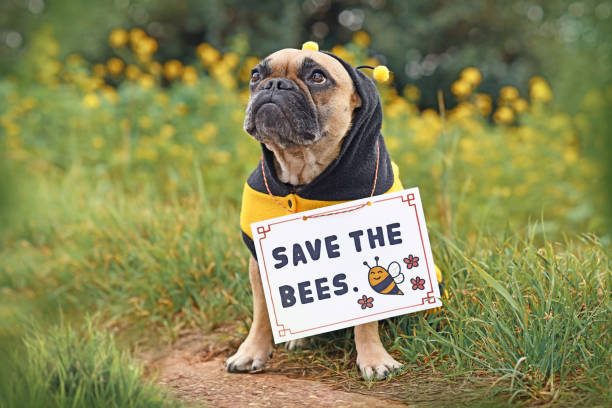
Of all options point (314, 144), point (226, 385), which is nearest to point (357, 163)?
point (314, 144)

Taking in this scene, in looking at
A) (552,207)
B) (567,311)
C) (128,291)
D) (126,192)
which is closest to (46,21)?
(567,311)

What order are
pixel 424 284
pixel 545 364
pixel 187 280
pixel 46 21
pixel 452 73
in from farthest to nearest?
1. pixel 452 73
2. pixel 187 280
3. pixel 424 284
4. pixel 545 364
5. pixel 46 21

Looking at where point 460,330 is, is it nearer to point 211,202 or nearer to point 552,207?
point 211,202

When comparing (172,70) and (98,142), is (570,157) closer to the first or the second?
(172,70)

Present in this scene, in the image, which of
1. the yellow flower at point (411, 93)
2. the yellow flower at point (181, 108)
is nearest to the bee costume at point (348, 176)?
the yellow flower at point (181, 108)

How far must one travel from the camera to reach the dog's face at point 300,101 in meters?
2.01

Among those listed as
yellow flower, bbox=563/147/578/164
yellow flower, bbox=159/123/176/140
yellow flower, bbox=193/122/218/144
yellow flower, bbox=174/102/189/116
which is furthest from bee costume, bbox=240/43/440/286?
yellow flower, bbox=174/102/189/116

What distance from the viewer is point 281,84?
204 centimetres

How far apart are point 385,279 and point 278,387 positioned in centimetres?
53

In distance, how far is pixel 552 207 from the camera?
4.78m

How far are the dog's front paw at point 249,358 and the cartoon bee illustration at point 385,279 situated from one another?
0.50 meters

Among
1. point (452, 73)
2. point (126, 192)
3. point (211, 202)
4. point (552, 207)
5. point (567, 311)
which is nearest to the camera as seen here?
point (567, 311)

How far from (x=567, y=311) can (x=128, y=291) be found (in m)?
1.99

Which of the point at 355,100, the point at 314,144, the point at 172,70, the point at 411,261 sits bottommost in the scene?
the point at 411,261
